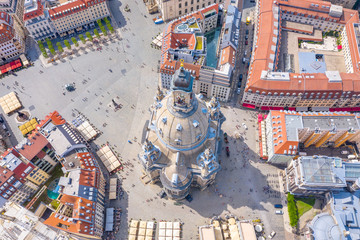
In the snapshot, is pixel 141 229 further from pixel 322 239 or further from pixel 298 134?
pixel 298 134

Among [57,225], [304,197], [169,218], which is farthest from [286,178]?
[57,225]

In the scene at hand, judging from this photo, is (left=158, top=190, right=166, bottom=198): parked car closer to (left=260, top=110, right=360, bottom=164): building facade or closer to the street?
the street

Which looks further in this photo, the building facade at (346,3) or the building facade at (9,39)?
the building facade at (346,3)

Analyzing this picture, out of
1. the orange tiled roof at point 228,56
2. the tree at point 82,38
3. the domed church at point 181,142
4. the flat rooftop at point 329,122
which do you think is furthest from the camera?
the tree at point 82,38

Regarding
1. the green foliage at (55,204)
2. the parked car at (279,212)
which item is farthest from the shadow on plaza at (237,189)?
the green foliage at (55,204)

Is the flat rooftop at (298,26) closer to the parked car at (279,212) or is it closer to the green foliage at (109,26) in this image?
the green foliage at (109,26)

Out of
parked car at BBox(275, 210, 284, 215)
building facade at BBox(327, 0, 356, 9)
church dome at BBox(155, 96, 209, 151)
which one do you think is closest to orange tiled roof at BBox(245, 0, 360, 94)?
building facade at BBox(327, 0, 356, 9)

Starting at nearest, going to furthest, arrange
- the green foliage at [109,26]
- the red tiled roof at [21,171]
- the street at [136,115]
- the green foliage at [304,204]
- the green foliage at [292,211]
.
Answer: the red tiled roof at [21,171], the green foliage at [292,211], the green foliage at [304,204], the street at [136,115], the green foliage at [109,26]

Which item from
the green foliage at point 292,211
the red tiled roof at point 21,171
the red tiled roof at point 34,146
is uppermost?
the red tiled roof at point 34,146
